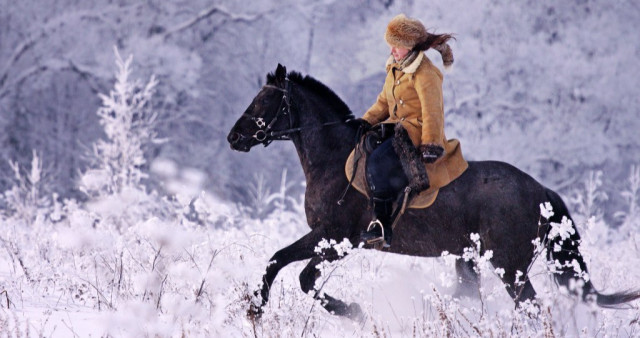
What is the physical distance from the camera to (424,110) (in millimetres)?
4832

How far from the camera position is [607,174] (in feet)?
68.2

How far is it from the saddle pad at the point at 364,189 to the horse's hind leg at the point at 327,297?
0.58m

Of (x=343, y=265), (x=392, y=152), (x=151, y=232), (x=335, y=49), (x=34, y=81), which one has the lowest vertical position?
(x=343, y=265)

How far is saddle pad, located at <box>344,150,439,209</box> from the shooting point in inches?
193

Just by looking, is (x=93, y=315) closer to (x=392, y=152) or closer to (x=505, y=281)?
(x=392, y=152)

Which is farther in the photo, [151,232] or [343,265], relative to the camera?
[343,265]

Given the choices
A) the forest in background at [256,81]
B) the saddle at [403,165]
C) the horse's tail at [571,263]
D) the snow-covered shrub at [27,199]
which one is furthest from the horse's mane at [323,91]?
the forest in background at [256,81]

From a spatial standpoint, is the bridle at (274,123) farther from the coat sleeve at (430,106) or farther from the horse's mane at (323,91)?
the coat sleeve at (430,106)

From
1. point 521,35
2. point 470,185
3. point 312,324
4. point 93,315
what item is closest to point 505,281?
point 470,185

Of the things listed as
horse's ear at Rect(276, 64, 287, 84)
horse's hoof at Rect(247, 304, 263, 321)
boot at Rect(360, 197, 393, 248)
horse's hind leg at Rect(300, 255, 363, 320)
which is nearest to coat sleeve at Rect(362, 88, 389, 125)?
horse's ear at Rect(276, 64, 287, 84)

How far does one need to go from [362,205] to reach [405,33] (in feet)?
4.52

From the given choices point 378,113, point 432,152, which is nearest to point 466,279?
point 432,152

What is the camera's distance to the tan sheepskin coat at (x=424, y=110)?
4816mm

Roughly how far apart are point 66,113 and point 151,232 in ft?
62.1
